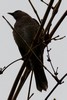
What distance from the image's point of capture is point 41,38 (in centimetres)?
279

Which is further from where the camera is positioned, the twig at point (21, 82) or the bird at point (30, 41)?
the bird at point (30, 41)

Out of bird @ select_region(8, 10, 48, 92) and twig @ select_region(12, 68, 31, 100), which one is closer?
twig @ select_region(12, 68, 31, 100)

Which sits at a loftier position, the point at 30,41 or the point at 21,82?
the point at 21,82

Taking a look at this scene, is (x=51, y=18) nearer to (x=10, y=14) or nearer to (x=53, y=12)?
(x=53, y=12)

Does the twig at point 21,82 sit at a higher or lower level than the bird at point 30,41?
higher

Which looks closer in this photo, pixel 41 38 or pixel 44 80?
pixel 41 38

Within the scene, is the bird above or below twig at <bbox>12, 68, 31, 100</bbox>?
below

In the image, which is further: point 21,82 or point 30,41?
point 30,41

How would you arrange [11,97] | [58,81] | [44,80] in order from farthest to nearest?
[44,80], [11,97], [58,81]

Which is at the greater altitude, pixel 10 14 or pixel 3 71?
pixel 3 71

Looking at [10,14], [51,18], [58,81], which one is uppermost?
[51,18]

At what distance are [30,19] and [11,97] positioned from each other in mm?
2506

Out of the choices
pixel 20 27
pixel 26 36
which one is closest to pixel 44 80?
pixel 26 36

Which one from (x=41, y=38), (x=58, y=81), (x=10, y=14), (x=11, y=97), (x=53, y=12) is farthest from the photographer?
(x=10, y=14)
